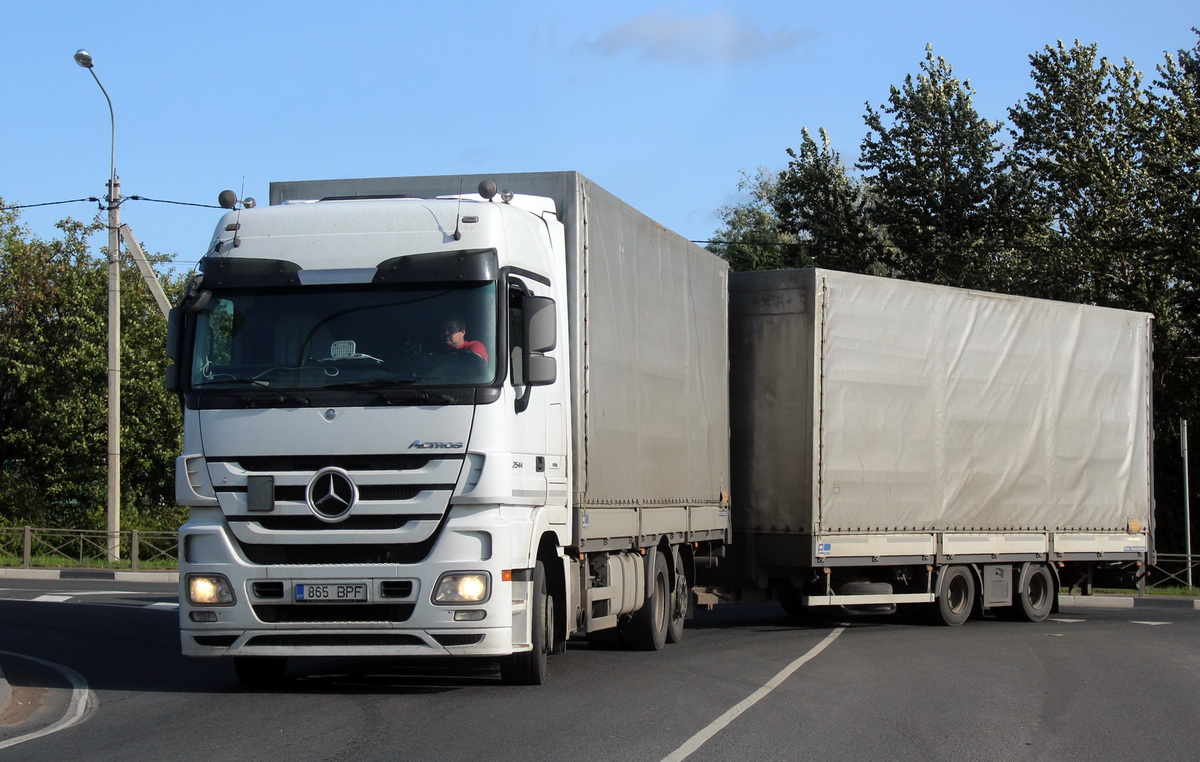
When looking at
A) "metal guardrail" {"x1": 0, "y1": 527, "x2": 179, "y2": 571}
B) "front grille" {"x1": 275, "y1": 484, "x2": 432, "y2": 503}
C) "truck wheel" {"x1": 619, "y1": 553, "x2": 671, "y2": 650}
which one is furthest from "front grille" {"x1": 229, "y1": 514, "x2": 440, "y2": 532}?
"metal guardrail" {"x1": 0, "y1": 527, "x2": 179, "y2": 571}

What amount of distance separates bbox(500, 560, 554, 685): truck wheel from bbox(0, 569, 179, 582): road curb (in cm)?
1873

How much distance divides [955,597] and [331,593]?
1040 cm

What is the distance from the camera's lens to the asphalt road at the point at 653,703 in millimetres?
8031

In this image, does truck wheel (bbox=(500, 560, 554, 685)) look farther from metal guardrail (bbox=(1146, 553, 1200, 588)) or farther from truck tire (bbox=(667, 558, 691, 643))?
metal guardrail (bbox=(1146, 553, 1200, 588))

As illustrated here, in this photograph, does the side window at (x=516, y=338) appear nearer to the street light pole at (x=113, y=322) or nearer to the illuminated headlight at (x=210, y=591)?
the illuminated headlight at (x=210, y=591)

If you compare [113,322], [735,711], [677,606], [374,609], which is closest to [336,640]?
[374,609]

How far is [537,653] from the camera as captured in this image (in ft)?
33.6

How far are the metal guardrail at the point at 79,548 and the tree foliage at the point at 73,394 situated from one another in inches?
101

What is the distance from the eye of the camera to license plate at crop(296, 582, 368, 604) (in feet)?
30.4

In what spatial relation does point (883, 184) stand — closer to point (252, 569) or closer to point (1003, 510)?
point (1003, 510)

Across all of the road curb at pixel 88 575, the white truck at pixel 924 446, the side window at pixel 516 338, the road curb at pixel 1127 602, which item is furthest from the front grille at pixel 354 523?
the road curb at pixel 88 575

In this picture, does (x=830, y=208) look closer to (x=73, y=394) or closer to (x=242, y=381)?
(x=73, y=394)

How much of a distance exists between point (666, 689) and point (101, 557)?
2451 cm

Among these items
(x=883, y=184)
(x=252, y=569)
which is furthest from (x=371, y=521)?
(x=883, y=184)
